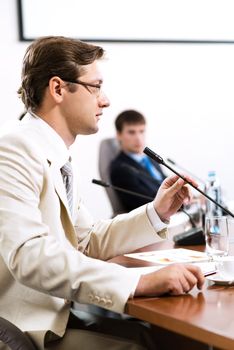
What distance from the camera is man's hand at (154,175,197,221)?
2.00 metres

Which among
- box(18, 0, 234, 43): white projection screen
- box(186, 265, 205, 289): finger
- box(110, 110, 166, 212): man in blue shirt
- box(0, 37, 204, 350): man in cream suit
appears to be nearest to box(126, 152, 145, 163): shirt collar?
box(110, 110, 166, 212): man in blue shirt

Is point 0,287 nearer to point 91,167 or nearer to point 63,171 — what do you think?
point 63,171

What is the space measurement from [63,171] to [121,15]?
10.3 feet

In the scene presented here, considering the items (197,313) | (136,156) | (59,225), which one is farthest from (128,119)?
(197,313)

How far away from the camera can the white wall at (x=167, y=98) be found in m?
4.35

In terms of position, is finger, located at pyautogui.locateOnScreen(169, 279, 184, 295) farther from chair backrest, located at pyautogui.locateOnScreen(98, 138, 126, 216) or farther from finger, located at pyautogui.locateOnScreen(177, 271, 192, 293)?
chair backrest, located at pyautogui.locateOnScreen(98, 138, 126, 216)

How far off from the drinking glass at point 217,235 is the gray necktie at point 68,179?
444 millimetres

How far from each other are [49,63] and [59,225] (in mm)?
510

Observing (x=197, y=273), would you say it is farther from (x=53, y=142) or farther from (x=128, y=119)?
(x=128, y=119)

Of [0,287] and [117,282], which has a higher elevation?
[117,282]

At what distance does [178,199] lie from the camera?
2.02m

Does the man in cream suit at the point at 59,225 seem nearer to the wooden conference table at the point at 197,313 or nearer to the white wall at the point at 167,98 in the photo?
the wooden conference table at the point at 197,313

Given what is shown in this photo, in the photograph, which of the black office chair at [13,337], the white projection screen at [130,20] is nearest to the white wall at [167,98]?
the white projection screen at [130,20]

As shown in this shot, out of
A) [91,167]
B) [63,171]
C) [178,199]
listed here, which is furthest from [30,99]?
[91,167]
